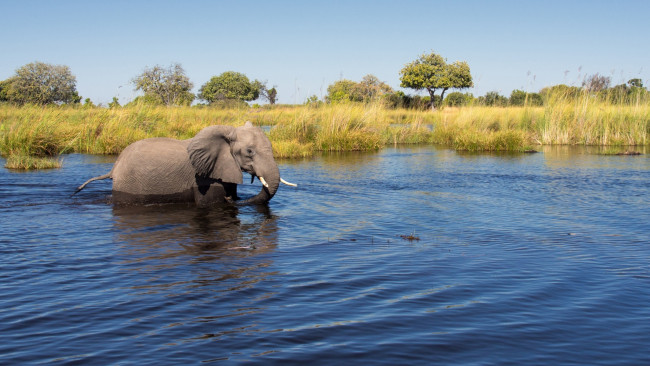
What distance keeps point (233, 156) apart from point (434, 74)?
6105 centimetres

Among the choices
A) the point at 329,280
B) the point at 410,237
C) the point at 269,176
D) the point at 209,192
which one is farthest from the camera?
the point at 209,192

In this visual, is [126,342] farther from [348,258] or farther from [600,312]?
[600,312]

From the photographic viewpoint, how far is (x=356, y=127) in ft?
72.2

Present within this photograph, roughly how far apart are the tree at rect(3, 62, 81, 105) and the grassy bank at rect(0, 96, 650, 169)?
104 feet

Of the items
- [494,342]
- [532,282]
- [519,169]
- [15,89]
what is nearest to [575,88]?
[519,169]

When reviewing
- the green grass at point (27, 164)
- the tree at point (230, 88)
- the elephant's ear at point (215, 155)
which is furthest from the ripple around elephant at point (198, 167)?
the tree at point (230, 88)

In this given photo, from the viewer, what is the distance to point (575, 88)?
23.1 metres

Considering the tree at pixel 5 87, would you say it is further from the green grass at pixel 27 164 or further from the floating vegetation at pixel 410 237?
the floating vegetation at pixel 410 237

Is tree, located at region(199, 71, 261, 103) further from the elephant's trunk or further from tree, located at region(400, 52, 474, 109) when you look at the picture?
the elephant's trunk

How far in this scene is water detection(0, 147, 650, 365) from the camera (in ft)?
13.3

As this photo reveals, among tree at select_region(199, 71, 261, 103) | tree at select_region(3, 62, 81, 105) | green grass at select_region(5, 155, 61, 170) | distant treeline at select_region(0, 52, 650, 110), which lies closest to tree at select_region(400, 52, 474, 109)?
distant treeline at select_region(0, 52, 650, 110)

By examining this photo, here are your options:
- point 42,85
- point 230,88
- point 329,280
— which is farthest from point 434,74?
point 329,280

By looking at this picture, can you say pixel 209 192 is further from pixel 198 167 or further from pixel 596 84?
pixel 596 84

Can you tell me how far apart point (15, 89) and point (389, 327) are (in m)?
58.9
